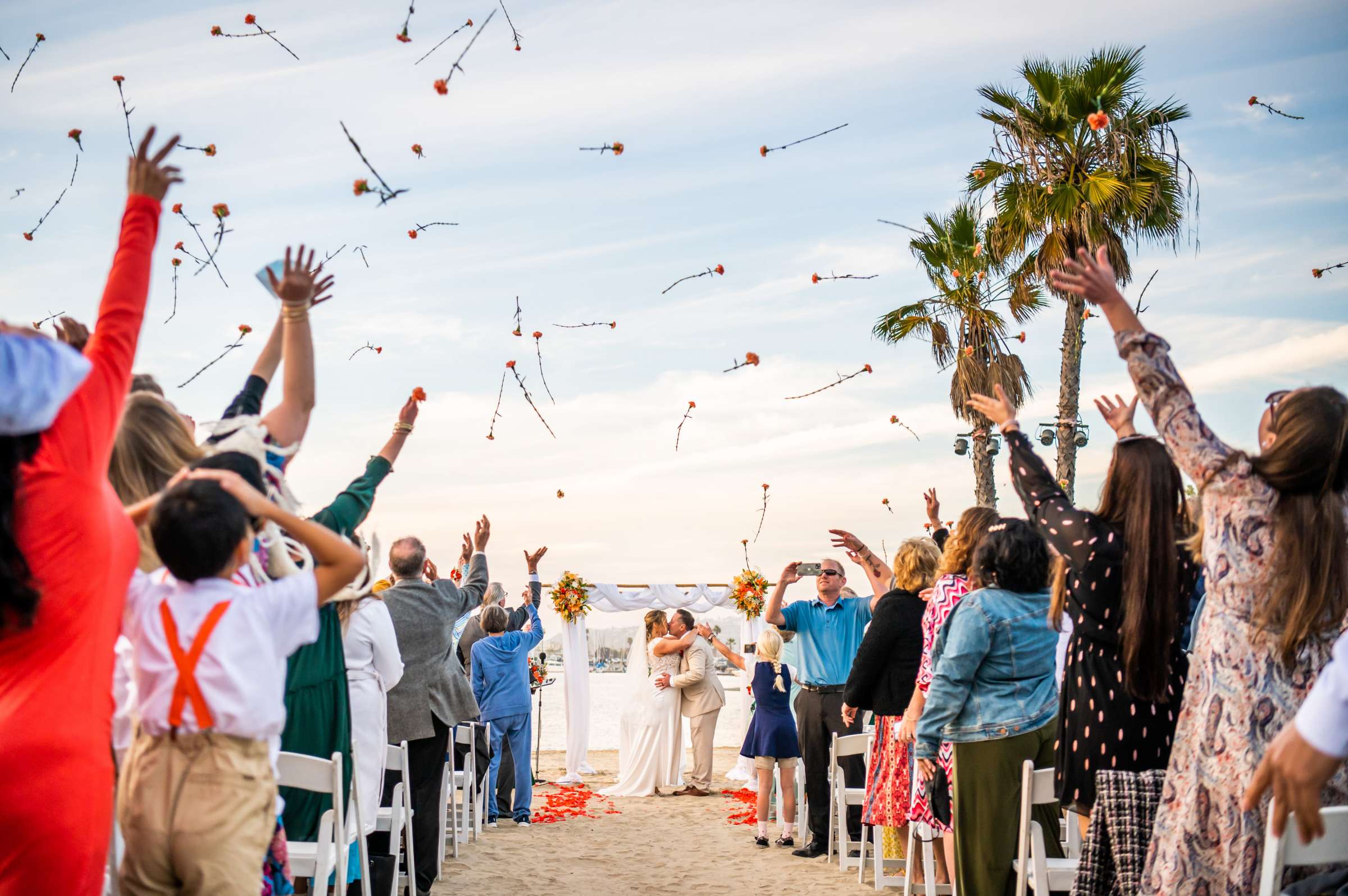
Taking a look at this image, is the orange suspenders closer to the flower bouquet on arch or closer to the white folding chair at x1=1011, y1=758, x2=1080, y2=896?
the white folding chair at x1=1011, y1=758, x2=1080, y2=896

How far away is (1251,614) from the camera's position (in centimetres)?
289

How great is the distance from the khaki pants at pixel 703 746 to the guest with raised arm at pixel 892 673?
5.75m

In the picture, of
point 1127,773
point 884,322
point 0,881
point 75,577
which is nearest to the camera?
point 0,881

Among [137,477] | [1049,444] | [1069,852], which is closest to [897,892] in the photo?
[1069,852]

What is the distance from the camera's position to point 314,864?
4.15 meters

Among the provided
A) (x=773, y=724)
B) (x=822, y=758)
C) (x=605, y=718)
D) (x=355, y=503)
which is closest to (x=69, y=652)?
(x=355, y=503)

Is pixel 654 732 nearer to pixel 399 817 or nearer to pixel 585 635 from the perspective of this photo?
pixel 585 635

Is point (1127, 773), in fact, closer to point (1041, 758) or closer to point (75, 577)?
point (1041, 758)

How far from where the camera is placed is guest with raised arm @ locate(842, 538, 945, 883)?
6.34 metres

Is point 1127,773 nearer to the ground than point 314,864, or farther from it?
farther from it

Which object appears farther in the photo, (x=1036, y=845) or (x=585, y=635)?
(x=585, y=635)

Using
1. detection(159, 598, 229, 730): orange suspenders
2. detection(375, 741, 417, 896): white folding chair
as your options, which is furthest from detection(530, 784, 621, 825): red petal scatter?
detection(159, 598, 229, 730): orange suspenders

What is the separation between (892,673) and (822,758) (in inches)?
82.5

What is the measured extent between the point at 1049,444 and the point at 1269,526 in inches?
528
